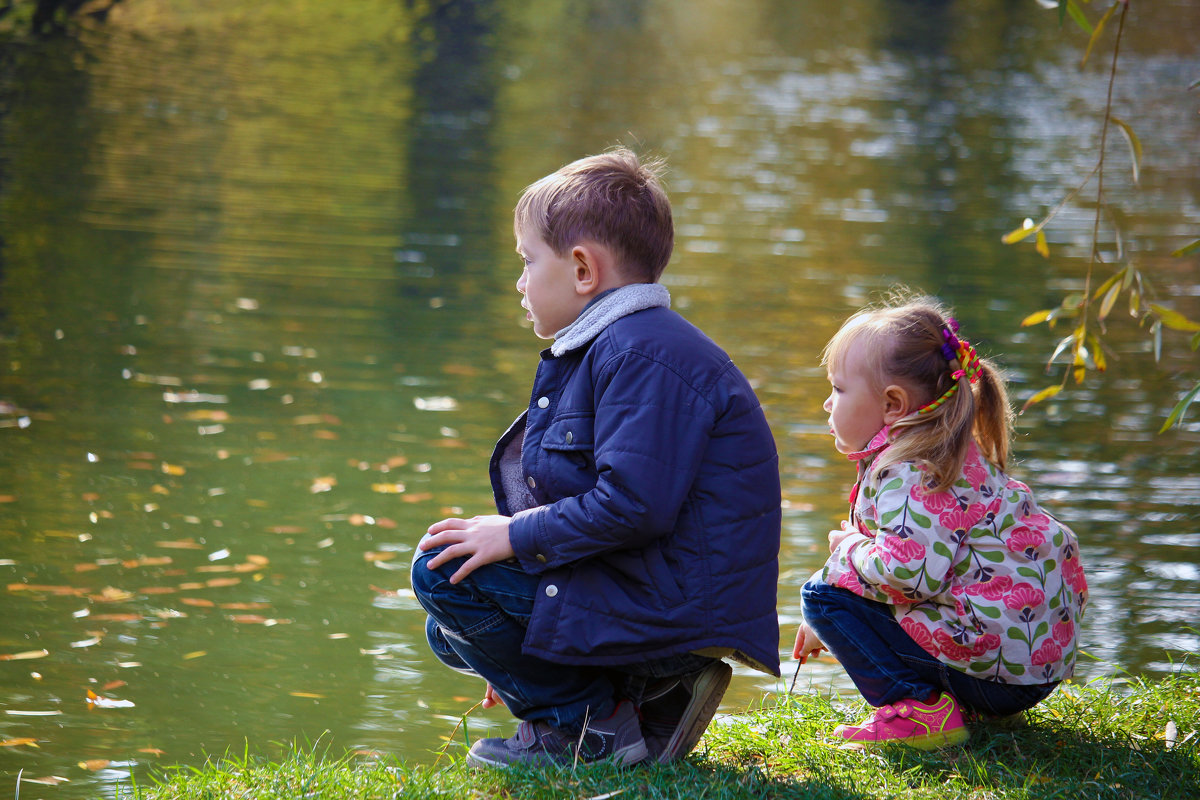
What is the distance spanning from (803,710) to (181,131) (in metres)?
12.0

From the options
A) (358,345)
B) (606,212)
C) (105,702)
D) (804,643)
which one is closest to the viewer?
(606,212)

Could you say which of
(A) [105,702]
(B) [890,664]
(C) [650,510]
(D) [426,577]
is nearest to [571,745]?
(D) [426,577]

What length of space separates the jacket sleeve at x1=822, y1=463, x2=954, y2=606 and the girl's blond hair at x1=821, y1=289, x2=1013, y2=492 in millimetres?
46

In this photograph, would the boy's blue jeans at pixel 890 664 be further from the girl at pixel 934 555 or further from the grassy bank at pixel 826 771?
the grassy bank at pixel 826 771

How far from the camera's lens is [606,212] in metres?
2.65

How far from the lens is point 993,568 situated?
8.96 feet

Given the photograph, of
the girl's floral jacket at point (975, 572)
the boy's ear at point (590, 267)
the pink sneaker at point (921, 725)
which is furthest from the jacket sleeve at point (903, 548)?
the boy's ear at point (590, 267)

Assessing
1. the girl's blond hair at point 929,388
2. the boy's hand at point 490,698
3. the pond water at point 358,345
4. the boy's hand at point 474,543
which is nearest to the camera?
the boy's hand at point 474,543

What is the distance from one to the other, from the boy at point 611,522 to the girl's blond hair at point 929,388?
348 mm

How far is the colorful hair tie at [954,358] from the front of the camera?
280 centimetres

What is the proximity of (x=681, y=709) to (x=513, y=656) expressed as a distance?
1.28 feet

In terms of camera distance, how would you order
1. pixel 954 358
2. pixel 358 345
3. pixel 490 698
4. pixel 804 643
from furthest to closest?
pixel 358 345 → pixel 804 643 → pixel 490 698 → pixel 954 358

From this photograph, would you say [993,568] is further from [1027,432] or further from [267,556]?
[1027,432]

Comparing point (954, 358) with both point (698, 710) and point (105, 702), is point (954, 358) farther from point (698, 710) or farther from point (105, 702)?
point (105, 702)
